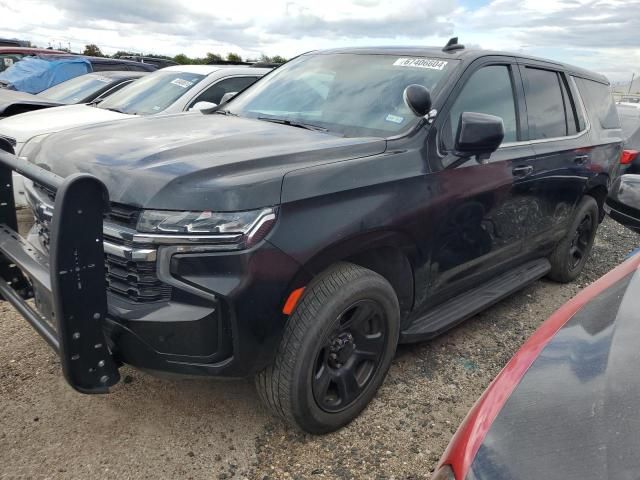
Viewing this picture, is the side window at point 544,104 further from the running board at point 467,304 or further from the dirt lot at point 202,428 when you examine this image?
the dirt lot at point 202,428

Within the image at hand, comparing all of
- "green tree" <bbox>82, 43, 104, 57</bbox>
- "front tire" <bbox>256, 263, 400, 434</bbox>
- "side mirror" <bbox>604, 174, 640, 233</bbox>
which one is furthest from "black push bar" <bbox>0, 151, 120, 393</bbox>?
"green tree" <bbox>82, 43, 104, 57</bbox>

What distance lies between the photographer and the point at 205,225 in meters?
2.02

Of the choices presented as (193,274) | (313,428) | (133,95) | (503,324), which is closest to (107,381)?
(193,274)

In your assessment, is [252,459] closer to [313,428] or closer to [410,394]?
[313,428]

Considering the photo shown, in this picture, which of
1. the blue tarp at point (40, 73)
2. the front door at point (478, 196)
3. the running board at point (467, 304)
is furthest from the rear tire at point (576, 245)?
the blue tarp at point (40, 73)

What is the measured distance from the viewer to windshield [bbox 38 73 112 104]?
7.88 metres

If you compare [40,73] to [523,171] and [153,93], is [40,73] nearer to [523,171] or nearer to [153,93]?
[153,93]

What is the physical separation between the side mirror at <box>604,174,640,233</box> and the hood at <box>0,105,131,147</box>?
3.84 m

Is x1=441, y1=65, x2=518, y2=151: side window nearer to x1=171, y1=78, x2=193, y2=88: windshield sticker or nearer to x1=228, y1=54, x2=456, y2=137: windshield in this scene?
x1=228, y1=54, x2=456, y2=137: windshield

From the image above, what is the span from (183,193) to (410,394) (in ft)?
5.76

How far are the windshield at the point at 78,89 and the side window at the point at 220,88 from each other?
105 inches

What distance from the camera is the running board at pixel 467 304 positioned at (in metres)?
2.98

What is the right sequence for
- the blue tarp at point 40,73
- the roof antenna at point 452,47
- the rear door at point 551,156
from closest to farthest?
the roof antenna at point 452,47 < the rear door at point 551,156 < the blue tarp at point 40,73

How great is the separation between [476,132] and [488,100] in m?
0.66
